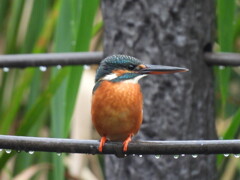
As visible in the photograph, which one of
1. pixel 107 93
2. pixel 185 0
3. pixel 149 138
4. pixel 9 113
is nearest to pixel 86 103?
pixel 9 113

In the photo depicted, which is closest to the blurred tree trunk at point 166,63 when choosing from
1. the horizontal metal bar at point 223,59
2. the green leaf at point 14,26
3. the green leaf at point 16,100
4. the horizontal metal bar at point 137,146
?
the horizontal metal bar at point 223,59

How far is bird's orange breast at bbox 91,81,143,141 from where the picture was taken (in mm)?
1702

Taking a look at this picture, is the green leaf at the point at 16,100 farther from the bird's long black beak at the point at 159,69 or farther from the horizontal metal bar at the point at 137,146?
the horizontal metal bar at the point at 137,146

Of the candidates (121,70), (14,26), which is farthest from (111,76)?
(14,26)

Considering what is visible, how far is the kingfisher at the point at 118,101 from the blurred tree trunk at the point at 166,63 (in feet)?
1.22

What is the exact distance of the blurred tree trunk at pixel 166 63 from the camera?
215 cm

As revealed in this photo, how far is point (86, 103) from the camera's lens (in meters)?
2.61

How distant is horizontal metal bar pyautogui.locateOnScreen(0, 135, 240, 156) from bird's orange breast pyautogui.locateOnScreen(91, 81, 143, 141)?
0.76 feet

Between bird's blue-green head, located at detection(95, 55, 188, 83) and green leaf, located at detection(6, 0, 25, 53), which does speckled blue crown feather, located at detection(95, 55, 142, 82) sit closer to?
bird's blue-green head, located at detection(95, 55, 188, 83)

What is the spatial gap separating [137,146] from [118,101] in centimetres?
32

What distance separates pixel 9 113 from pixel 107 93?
76cm

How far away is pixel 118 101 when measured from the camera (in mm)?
1727

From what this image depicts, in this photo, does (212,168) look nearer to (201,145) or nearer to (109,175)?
(109,175)

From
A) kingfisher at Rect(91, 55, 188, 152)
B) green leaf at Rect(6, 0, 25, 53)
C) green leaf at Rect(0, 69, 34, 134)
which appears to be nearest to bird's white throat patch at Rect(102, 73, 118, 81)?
kingfisher at Rect(91, 55, 188, 152)
